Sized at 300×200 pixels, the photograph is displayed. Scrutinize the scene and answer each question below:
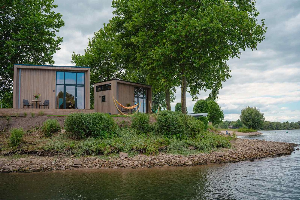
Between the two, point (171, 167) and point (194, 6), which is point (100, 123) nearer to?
point (171, 167)

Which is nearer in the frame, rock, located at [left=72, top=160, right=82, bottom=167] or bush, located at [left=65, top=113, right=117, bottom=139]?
rock, located at [left=72, top=160, right=82, bottom=167]

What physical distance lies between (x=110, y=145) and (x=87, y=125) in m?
1.87

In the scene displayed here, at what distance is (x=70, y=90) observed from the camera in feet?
71.3

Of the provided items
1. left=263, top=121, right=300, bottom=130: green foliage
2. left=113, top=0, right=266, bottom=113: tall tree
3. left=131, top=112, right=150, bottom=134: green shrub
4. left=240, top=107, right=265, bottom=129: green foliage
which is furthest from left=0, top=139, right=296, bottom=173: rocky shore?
left=263, top=121, right=300, bottom=130: green foliage

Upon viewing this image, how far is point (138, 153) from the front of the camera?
13.4 metres

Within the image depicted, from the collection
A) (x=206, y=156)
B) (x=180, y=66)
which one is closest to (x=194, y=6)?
(x=180, y=66)

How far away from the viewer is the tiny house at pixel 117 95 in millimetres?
23094

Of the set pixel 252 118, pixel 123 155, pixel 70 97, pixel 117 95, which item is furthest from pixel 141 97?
pixel 252 118

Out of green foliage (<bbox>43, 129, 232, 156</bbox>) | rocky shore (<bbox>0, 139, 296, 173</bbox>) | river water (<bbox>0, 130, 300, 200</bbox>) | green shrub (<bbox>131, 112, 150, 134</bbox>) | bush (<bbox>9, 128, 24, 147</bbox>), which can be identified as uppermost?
green shrub (<bbox>131, 112, 150, 134</bbox>)

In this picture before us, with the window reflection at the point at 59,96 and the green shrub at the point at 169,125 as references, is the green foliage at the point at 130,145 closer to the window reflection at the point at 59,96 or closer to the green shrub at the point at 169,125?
the green shrub at the point at 169,125

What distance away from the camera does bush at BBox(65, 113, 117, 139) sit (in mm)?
14367

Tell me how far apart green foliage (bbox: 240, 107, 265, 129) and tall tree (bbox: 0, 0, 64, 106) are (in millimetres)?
52731

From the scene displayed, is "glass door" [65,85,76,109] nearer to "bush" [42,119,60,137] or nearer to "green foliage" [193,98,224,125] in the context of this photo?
"bush" [42,119,60,137]

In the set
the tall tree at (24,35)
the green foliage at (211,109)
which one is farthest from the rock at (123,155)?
the green foliage at (211,109)
